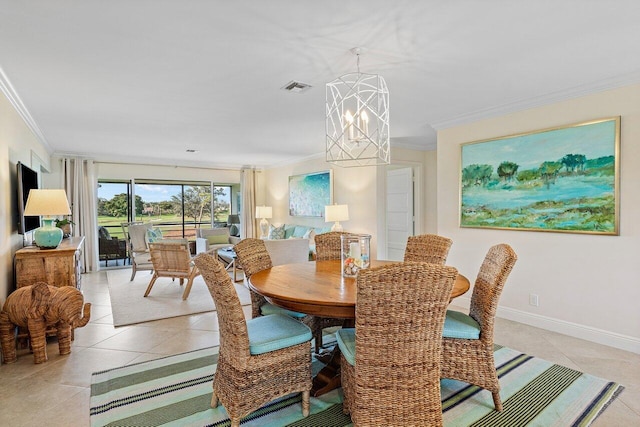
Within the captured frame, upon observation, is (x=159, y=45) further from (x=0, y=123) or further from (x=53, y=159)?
(x=53, y=159)

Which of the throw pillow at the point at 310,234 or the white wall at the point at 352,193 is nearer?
the white wall at the point at 352,193

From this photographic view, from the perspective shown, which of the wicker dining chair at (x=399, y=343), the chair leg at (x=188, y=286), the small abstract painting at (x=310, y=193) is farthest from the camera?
the small abstract painting at (x=310, y=193)

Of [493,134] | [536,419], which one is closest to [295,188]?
[493,134]

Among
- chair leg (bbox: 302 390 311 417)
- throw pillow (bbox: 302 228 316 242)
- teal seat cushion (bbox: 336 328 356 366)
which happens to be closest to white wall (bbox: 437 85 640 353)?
teal seat cushion (bbox: 336 328 356 366)

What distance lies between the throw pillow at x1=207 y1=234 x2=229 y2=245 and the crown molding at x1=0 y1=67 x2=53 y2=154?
130 inches

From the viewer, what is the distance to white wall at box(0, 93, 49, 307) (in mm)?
2932

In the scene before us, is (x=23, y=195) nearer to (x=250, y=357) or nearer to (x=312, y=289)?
(x=250, y=357)

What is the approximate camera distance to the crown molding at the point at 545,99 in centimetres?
287

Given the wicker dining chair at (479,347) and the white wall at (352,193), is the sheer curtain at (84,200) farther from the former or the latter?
the wicker dining chair at (479,347)

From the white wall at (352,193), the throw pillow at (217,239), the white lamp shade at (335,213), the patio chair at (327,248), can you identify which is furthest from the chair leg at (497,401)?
the throw pillow at (217,239)

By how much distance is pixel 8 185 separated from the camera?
3152 mm

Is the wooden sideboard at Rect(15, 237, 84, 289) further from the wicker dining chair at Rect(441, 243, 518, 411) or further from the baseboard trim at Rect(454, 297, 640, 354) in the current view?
the baseboard trim at Rect(454, 297, 640, 354)

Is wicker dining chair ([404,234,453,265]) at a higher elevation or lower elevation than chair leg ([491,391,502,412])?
higher

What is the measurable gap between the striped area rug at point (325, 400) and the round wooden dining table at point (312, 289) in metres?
0.71
